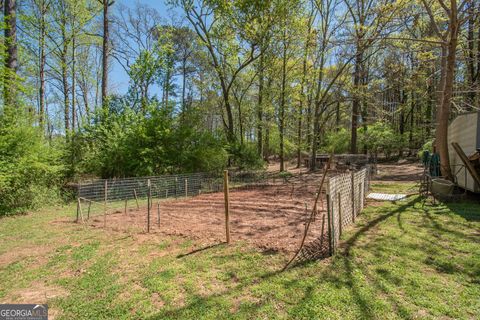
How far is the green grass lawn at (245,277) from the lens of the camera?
291 centimetres

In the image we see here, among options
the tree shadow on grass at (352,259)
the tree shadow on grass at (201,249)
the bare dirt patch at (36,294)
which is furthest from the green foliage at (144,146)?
the tree shadow on grass at (352,259)

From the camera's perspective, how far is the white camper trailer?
7.29 m

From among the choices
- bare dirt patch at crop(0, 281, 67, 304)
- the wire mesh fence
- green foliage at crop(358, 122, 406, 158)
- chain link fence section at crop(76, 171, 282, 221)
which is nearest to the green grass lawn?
bare dirt patch at crop(0, 281, 67, 304)

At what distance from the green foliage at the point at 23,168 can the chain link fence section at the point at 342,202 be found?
910 centimetres

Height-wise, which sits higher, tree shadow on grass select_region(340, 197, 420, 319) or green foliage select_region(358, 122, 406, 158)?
green foliage select_region(358, 122, 406, 158)

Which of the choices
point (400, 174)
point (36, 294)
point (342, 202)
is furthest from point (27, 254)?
point (400, 174)

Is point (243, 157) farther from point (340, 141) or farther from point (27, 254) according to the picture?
point (340, 141)

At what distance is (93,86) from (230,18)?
17.8 metres

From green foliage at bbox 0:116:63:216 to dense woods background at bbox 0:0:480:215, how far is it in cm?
4

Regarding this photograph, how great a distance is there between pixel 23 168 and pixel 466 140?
14.1 meters

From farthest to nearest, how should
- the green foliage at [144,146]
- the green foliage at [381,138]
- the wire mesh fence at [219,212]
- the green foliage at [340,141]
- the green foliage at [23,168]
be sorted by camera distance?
the green foliage at [340,141], the green foliage at [381,138], the green foliage at [144,146], the green foliage at [23,168], the wire mesh fence at [219,212]

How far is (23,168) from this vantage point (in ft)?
27.8

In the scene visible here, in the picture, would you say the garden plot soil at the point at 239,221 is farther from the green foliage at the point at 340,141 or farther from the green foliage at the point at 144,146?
the green foliage at the point at 340,141

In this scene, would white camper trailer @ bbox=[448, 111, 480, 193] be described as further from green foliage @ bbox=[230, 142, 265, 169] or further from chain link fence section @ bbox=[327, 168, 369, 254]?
green foliage @ bbox=[230, 142, 265, 169]
